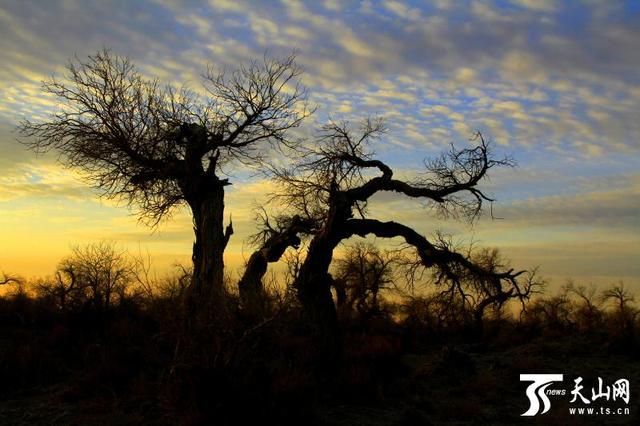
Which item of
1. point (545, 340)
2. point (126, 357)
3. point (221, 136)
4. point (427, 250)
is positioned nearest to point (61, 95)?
point (221, 136)


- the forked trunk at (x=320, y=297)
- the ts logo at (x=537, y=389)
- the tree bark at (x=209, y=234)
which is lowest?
the ts logo at (x=537, y=389)

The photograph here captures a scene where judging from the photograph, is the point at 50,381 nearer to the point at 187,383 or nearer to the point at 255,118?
the point at 187,383

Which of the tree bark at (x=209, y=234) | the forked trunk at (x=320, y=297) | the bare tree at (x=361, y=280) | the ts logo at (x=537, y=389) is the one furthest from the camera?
the bare tree at (x=361, y=280)

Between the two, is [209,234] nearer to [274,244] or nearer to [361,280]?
[274,244]

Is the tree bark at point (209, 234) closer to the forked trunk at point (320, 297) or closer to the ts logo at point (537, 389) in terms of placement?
the forked trunk at point (320, 297)

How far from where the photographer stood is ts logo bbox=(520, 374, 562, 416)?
13.7 metres

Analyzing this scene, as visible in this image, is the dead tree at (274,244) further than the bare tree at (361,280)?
No

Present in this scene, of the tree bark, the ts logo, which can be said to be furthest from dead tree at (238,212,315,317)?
the ts logo

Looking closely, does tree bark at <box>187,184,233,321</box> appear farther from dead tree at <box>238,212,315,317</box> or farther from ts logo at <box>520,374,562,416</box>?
ts logo at <box>520,374,562,416</box>

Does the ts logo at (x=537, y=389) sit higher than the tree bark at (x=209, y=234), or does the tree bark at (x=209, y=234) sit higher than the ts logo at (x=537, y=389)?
the tree bark at (x=209, y=234)

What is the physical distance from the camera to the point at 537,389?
15.9 m

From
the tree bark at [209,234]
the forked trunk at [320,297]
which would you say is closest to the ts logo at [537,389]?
the forked trunk at [320,297]

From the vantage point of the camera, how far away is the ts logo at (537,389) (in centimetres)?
1370

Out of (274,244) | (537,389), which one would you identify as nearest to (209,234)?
(274,244)
